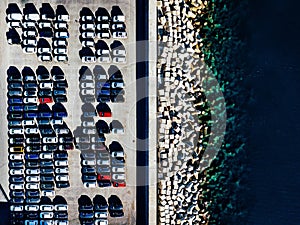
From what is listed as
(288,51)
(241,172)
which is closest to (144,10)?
(288,51)

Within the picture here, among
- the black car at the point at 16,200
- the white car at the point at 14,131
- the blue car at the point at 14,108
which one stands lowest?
the black car at the point at 16,200

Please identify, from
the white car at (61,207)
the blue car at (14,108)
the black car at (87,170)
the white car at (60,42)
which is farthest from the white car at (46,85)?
the white car at (61,207)

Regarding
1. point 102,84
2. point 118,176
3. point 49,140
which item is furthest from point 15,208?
point 102,84

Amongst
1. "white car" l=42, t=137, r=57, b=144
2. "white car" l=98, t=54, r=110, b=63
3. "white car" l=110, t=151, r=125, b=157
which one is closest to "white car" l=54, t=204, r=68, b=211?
"white car" l=42, t=137, r=57, b=144

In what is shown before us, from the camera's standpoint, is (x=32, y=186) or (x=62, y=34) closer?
(x=62, y=34)

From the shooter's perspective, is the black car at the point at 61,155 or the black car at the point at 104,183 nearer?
the black car at the point at 61,155

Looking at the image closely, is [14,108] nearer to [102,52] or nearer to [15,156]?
[15,156]

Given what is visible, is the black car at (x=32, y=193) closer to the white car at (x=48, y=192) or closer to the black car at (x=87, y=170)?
the white car at (x=48, y=192)

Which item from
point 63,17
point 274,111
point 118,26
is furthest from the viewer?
point 274,111
